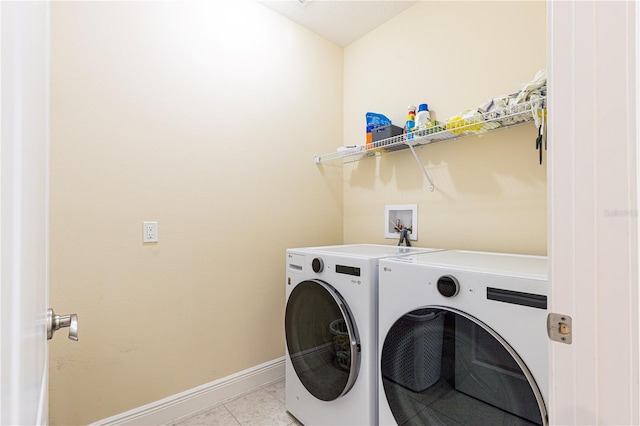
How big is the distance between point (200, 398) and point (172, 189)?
1.22 m

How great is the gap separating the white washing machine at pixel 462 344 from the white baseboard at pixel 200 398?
3.46ft

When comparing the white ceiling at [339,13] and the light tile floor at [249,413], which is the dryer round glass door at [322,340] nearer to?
the light tile floor at [249,413]

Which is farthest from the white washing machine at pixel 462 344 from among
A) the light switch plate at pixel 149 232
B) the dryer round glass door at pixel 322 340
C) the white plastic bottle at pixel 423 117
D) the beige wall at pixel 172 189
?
the light switch plate at pixel 149 232

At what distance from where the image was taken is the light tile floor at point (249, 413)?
169 centimetres

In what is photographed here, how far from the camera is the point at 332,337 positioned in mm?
1481

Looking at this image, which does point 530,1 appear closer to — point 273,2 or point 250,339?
point 273,2

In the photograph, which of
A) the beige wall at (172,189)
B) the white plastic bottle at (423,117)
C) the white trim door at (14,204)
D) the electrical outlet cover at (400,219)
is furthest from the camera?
the electrical outlet cover at (400,219)

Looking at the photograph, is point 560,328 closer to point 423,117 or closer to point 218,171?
point 423,117

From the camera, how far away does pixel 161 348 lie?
1680mm

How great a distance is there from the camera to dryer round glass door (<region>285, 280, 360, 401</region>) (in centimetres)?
139

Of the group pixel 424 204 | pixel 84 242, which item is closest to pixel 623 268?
pixel 424 204

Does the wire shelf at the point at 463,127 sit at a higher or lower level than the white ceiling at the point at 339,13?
lower

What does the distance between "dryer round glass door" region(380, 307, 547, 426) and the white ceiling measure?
6.60 ft

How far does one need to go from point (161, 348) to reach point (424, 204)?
→ 5.80 feet
